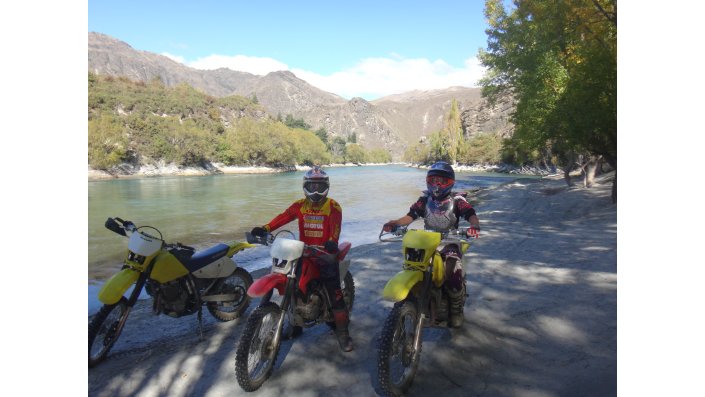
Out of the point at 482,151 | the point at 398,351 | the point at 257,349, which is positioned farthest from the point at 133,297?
the point at 482,151

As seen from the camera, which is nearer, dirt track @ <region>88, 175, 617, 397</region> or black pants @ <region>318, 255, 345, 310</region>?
dirt track @ <region>88, 175, 617, 397</region>

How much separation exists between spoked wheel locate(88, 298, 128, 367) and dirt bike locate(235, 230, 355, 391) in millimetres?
1791

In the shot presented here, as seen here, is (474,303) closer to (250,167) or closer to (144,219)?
(144,219)

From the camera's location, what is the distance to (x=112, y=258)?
10891 millimetres

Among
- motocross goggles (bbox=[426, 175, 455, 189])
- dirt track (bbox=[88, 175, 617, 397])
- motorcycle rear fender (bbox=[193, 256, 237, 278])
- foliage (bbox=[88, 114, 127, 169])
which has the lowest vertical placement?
dirt track (bbox=[88, 175, 617, 397])

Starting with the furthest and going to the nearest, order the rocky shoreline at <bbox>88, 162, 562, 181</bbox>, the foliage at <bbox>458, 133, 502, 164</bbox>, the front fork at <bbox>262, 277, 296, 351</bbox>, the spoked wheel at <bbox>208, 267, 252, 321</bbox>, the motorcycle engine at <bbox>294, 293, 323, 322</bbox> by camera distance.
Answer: the foliage at <bbox>458, 133, 502, 164</bbox>, the rocky shoreline at <bbox>88, 162, 562, 181</bbox>, the spoked wheel at <bbox>208, 267, 252, 321</bbox>, the motorcycle engine at <bbox>294, 293, 323, 322</bbox>, the front fork at <bbox>262, 277, 296, 351</bbox>

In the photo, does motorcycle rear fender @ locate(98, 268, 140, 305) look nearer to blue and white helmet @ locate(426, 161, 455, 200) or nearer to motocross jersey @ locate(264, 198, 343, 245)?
motocross jersey @ locate(264, 198, 343, 245)

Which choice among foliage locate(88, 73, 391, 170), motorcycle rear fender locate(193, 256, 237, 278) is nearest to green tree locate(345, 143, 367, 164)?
foliage locate(88, 73, 391, 170)

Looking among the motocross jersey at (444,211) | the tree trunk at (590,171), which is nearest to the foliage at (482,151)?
the tree trunk at (590,171)

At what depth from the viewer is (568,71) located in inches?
739

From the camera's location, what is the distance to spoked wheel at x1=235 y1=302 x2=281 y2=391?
126 inches

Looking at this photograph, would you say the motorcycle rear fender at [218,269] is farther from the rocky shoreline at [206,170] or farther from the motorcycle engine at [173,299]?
the rocky shoreline at [206,170]

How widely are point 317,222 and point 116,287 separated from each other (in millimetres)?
2179

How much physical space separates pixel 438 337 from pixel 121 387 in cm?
311
